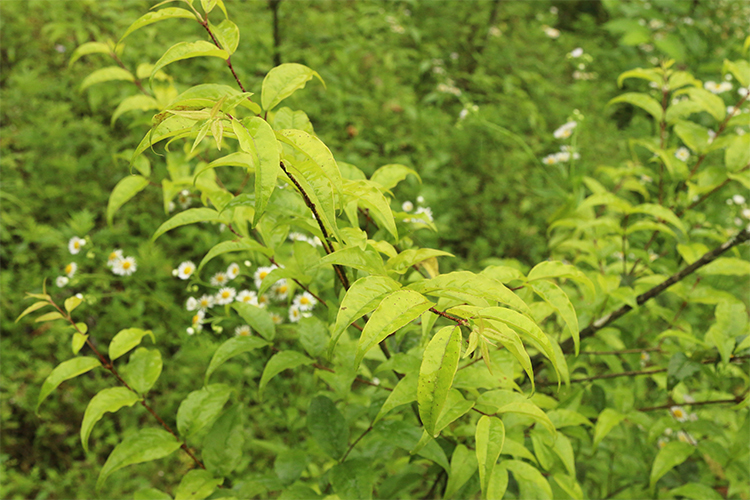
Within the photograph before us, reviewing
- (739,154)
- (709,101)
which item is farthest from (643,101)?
(739,154)

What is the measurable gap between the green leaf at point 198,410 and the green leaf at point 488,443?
51 centimetres

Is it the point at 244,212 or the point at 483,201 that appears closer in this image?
the point at 244,212

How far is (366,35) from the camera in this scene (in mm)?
3541

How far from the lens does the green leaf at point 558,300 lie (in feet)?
2.54

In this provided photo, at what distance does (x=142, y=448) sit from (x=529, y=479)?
2.39 feet

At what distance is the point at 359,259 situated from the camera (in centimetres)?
67

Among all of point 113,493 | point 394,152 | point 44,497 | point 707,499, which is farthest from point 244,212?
point 394,152

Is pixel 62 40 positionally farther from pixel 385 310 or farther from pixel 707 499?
pixel 707 499

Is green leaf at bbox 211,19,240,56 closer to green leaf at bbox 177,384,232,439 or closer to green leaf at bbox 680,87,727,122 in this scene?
green leaf at bbox 177,384,232,439

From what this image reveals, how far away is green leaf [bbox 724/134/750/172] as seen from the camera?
1172mm

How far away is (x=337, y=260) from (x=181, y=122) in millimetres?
271

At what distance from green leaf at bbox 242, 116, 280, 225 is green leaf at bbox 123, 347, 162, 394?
0.59 m

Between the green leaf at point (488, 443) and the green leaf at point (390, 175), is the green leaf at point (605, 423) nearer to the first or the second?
the green leaf at point (488, 443)

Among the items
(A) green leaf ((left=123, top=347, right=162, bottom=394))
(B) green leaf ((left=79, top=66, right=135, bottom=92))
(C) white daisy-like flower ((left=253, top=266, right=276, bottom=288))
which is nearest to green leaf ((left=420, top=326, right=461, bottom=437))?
(A) green leaf ((left=123, top=347, right=162, bottom=394))
